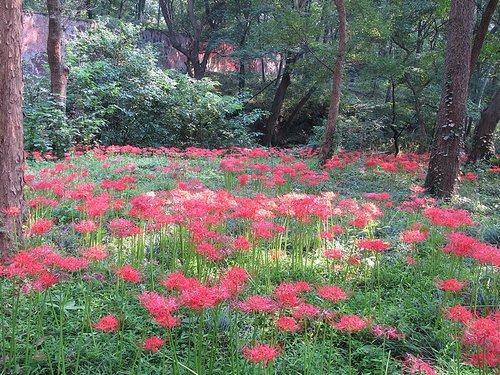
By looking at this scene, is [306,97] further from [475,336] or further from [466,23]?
[475,336]

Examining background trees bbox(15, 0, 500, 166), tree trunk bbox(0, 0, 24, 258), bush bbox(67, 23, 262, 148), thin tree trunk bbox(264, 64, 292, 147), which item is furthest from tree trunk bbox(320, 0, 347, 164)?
thin tree trunk bbox(264, 64, 292, 147)

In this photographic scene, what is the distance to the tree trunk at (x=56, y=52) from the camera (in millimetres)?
9000

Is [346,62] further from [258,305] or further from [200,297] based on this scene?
[200,297]

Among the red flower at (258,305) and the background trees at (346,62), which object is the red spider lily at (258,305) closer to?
the red flower at (258,305)

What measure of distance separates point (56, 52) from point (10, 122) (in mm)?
6989

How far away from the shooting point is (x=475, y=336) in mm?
1636

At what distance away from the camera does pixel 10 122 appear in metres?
3.31

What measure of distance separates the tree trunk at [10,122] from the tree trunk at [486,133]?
1051 centimetres

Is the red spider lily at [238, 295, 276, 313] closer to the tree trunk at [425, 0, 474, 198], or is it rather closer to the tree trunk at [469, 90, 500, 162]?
the tree trunk at [425, 0, 474, 198]

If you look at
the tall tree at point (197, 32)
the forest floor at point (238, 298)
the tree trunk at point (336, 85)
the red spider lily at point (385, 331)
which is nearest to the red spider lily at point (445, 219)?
the forest floor at point (238, 298)

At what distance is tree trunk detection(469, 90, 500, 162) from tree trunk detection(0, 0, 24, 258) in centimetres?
1051

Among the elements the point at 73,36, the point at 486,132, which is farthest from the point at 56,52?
the point at 486,132

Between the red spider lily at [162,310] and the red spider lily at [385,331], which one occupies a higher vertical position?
the red spider lily at [162,310]

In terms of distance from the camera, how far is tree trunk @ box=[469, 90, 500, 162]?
10438 millimetres
